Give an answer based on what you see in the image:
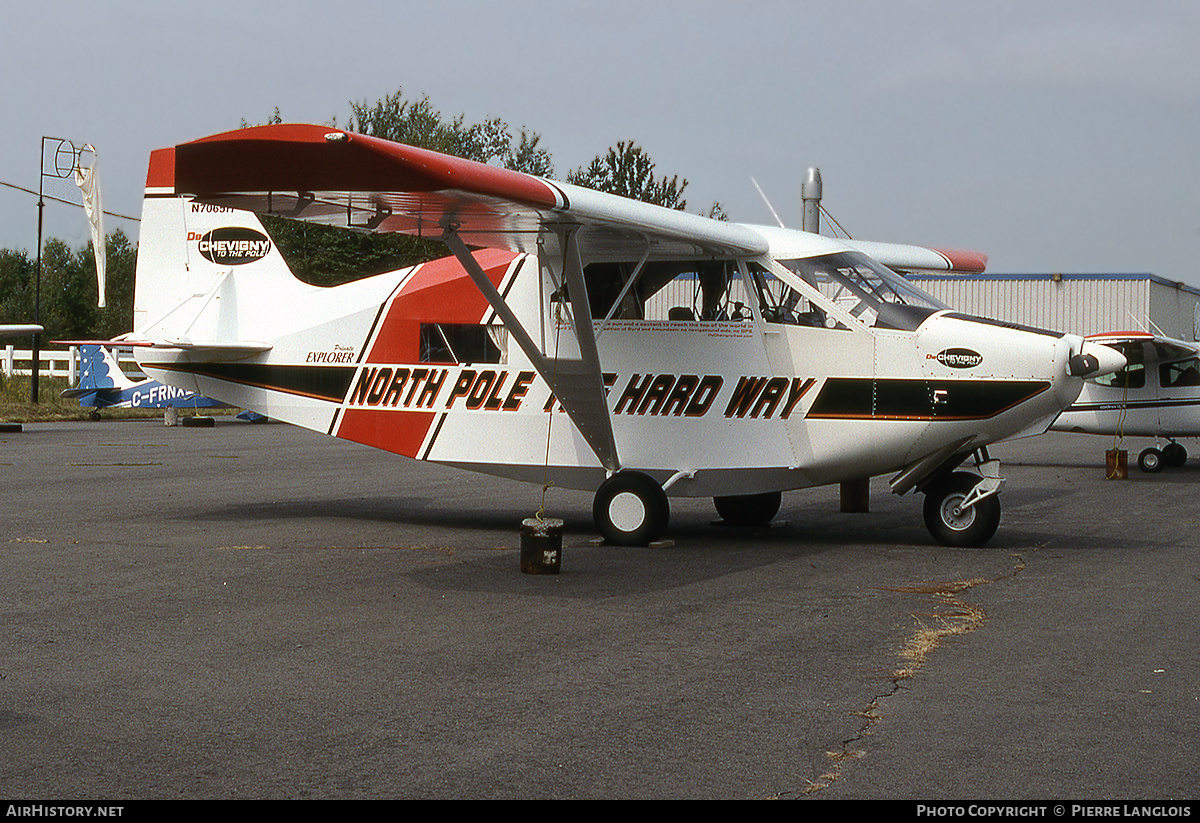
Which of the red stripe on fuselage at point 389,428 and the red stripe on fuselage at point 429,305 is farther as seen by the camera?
the red stripe on fuselage at point 389,428

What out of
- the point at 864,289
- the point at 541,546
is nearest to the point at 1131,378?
the point at 864,289

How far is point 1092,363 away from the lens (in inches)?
376

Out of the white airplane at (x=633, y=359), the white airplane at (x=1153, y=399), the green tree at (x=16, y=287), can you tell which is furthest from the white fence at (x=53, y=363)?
the white airplane at (x=1153, y=399)

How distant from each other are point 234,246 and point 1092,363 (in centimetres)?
896

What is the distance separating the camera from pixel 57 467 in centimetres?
1702

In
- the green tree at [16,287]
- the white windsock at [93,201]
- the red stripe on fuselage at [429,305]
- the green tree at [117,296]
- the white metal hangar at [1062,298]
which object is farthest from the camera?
the green tree at [117,296]

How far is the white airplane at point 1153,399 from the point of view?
2078 centimetres

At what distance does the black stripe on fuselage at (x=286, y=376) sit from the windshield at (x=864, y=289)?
471 centimetres

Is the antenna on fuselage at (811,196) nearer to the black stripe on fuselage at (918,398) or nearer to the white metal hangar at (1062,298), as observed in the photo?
the white metal hangar at (1062,298)

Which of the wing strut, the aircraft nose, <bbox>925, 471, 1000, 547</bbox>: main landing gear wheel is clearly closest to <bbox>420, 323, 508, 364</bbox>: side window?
the wing strut

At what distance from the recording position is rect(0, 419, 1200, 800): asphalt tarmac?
4.16m

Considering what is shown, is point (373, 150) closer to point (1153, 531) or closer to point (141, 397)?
point (1153, 531)

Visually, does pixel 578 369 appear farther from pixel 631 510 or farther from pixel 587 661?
pixel 587 661

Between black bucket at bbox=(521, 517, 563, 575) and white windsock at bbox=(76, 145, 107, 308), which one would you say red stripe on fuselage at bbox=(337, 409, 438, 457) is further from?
white windsock at bbox=(76, 145, 107, 308)
